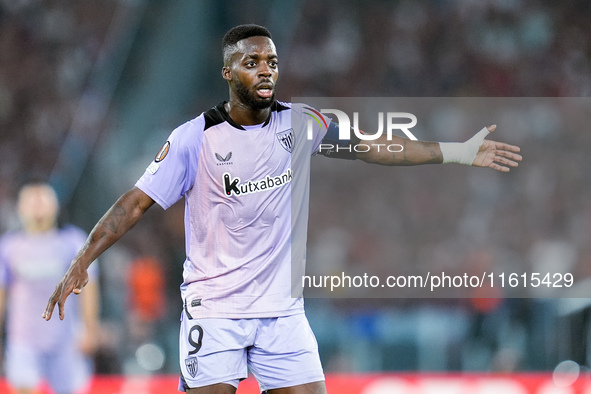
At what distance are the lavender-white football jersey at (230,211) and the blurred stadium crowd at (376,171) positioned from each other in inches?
156

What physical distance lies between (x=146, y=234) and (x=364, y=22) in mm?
4727

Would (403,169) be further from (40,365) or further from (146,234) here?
(40,365)

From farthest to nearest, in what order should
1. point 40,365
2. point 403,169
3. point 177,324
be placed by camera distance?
point 403,169
point 177,324
point 40,365

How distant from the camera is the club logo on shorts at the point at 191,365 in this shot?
376cm

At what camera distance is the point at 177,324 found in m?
8.22

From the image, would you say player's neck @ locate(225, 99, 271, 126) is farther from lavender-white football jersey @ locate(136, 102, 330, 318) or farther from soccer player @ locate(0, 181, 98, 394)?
soccer player @ locate(0, 181, 98, 394)

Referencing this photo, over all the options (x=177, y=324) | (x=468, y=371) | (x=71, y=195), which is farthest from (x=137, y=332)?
(x=468, y=371)

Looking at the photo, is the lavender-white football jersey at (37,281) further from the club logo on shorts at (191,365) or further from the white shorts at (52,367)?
the club logo on shorts at (191,365)

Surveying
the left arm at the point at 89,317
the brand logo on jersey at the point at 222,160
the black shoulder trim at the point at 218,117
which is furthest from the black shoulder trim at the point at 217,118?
the left arm at the point at 89,317

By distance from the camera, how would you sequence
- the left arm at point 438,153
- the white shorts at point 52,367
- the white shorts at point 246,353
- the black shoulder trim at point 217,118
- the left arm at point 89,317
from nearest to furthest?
the white shorts at point 246,353 < the black shoulder trim at point 217,118 < the left arm at point 438,153 < the white shorts at point 52,367 < the left arm at point 89,317

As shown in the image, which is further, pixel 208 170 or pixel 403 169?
pixel 403 169

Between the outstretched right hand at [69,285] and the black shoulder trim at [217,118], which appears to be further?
the black shoulder trim at [217,118]

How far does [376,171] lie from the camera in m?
9.53

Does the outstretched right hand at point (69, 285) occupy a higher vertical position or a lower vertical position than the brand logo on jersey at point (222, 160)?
lower
